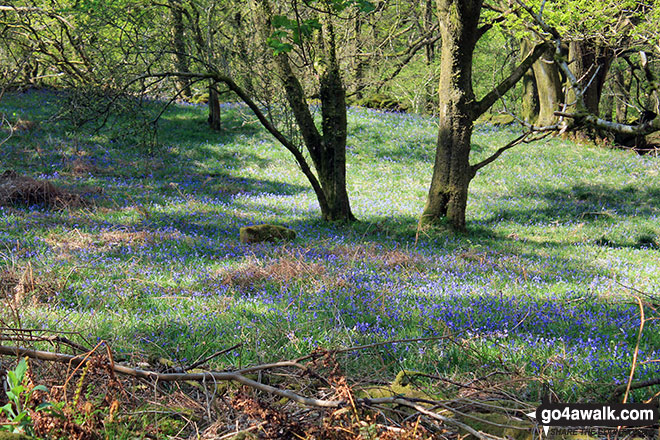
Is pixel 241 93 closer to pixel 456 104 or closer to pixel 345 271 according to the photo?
pixel 456 104

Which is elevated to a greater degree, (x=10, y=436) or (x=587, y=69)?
(x=587, y=69)

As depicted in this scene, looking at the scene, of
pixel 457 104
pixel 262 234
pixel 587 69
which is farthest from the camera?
pixel 587 69

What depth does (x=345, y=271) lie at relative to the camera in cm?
653

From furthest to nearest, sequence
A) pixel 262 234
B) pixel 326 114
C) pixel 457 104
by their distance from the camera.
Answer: pixel 326 114 → pixel 457 104 → pixel 262 234

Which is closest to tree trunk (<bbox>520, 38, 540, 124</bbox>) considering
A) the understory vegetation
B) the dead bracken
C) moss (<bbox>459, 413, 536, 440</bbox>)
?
the understory vegetation

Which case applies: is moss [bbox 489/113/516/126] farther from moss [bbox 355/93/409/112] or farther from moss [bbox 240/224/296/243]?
moss [bbox 240/224/296/243]

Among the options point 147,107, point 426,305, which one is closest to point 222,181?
point 147,107

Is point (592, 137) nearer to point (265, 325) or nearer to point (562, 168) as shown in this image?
point (562, 168)

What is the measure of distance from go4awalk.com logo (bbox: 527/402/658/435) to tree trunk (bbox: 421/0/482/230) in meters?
7.89

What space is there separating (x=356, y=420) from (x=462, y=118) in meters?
9.03

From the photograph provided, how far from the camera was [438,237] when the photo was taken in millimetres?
10062

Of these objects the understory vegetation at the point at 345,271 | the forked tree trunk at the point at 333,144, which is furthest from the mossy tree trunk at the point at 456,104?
the forked tree trunk at the point at 333,144

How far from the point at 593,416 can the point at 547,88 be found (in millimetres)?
20802

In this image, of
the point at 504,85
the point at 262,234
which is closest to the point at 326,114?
the point at 262,234
